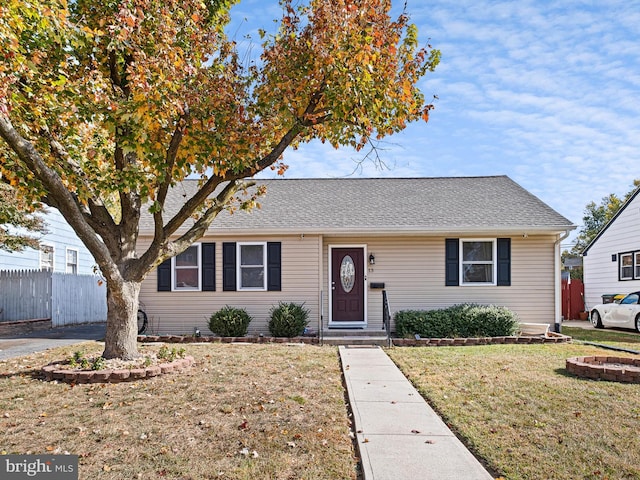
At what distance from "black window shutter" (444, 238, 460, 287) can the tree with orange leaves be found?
630cm

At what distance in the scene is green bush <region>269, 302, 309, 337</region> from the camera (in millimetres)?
12891

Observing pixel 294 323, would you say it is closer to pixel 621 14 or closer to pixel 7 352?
pixel 7 352

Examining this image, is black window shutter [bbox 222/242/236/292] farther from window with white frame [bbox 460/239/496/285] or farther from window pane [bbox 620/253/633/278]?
window pane [bbox 620/253/633/278]

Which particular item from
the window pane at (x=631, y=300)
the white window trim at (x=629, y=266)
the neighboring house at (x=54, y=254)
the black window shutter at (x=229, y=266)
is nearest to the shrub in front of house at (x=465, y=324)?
the black window shutter at (x=229, y=266)

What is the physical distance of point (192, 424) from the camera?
220 inches

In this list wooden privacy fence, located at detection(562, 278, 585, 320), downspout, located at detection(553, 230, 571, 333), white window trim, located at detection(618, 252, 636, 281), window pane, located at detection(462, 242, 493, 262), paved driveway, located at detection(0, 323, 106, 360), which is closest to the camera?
paved driveway, located at detection(0, 323, 106, 360)

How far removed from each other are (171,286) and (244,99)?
278 inches

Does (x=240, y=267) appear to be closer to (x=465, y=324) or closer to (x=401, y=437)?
(x=465, y=324)

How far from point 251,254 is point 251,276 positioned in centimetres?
60

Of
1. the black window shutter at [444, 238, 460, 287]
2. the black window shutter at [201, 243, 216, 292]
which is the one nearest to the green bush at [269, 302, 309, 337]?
the black window shutter at [201, 243, 216, 292]

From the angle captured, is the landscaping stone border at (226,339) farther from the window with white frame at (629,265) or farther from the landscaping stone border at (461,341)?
the window with white frame at (629,265)

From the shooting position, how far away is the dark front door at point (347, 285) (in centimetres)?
1415

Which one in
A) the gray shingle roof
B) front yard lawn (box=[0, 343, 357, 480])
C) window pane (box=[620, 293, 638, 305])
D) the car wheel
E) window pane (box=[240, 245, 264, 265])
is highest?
the gray shingle roof

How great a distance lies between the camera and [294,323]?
1291cm
